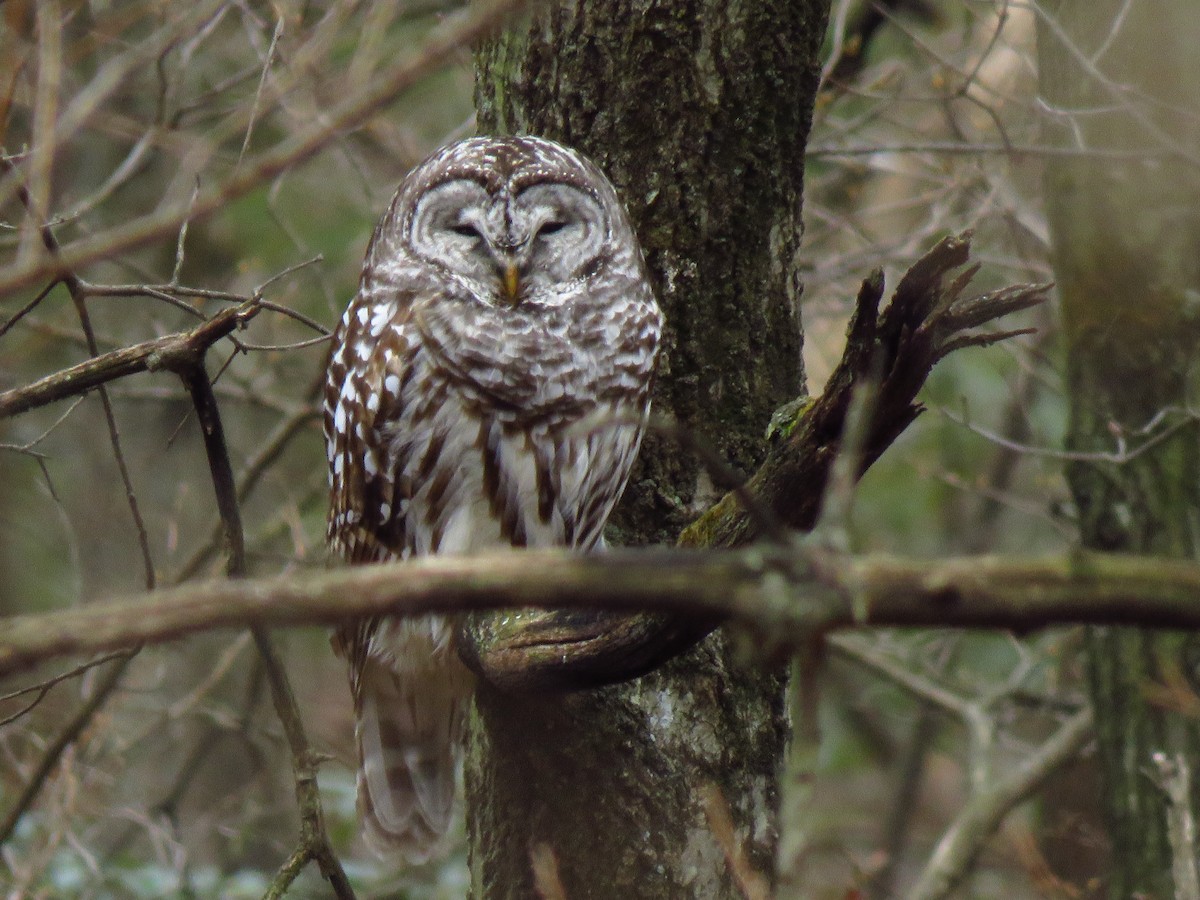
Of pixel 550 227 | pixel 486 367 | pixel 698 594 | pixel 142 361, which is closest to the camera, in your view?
pixel 698 594

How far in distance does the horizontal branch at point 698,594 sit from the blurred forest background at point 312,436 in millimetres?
1843

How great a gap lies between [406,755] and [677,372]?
1.57 metres

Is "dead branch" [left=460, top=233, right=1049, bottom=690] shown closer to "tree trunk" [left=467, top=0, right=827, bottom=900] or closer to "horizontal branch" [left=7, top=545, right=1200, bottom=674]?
"tree trunk" [left=467, top=0, right=827, bottom=900]

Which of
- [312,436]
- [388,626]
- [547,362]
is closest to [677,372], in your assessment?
[547,362]

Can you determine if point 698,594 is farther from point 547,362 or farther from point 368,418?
point 368,418

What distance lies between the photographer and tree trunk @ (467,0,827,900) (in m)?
3.51

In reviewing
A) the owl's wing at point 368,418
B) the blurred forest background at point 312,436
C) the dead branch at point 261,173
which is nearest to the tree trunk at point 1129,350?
the blurred forest background at point 312,436

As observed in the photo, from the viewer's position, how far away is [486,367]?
374cm

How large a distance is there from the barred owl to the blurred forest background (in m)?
0.38

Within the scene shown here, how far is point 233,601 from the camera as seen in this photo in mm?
1350

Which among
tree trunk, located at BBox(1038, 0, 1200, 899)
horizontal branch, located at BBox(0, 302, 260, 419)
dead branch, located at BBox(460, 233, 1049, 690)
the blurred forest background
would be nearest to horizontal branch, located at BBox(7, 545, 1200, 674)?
dead branch, located at BBox(460, 233, 1049, 690)

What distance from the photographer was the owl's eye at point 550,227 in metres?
3.95

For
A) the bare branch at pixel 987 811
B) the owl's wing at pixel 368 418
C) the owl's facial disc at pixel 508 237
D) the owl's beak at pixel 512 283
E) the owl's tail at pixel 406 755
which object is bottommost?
the bare branch at pixel 987 811

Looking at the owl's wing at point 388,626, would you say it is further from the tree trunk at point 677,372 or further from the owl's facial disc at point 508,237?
the tree trunk at point 677,372
